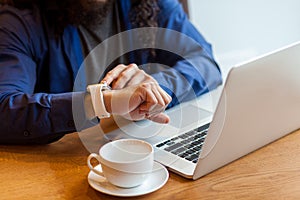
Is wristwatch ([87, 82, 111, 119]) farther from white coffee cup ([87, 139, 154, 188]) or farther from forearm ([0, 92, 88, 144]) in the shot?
white coffee cup ([87, 139, 154, 188])

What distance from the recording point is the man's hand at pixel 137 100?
1064mm

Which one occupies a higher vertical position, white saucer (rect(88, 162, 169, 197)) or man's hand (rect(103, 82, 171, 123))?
man's hand (rect(103, 82, 171, 123))

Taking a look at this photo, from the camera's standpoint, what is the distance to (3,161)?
3.41 ft

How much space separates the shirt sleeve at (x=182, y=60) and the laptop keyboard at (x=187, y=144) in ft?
0.69

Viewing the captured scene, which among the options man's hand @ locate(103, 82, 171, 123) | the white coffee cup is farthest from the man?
the white coffee cup

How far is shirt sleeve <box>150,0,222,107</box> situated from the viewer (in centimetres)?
133

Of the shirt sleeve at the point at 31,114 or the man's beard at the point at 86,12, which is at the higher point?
the man's beard at the point at 86,12

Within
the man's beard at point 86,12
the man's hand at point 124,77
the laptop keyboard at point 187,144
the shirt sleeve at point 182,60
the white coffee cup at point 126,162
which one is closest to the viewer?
the white coffee cup at point 126,162

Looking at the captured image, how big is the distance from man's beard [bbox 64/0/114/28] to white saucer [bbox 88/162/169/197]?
0.64m

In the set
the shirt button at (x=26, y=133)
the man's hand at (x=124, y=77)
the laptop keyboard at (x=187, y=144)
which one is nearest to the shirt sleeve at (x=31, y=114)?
the shirt button at (x=26, y=133)

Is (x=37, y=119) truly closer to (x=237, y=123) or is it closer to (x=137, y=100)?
(x=137, y=100)

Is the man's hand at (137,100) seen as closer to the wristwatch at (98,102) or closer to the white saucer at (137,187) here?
the wristwatch at (98,102)

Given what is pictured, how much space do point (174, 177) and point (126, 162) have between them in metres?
0.13

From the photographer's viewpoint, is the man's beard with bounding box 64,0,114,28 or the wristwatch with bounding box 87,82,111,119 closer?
the wristwatch with bounding box 87,82,111,119
